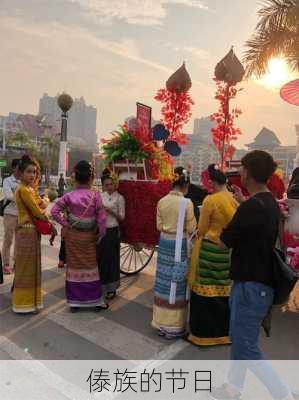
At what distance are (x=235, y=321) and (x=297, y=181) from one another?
2276mm

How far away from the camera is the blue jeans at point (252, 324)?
8.22 ft

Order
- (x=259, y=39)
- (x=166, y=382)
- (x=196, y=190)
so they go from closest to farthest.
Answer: (x=166, y=382)
(x=196, y=190)
(x=259, y=39)

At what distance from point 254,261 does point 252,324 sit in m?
0.43

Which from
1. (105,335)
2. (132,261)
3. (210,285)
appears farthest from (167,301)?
(132,261)

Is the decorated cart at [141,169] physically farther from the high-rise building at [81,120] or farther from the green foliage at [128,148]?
the high-rise building at [81,120]

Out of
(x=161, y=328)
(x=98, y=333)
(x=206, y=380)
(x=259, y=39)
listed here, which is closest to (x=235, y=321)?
(x=206, y=380)

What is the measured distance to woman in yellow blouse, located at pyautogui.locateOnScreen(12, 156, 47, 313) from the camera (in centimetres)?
422

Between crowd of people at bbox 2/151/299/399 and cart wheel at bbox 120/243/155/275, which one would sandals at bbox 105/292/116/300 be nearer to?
crowd of people at bbox 2/151/299/399

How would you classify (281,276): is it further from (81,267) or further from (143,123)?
(143,123)

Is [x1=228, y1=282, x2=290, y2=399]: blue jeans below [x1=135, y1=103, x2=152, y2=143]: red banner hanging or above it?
below

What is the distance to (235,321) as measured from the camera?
2574mm

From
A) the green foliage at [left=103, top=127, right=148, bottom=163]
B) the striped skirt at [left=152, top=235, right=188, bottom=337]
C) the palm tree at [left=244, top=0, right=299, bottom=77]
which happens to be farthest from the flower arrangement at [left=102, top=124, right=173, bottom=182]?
the palm tree at [left=244, top=0, right=299, bottom=77]

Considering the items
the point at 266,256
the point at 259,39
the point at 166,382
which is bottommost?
the point at 166,382

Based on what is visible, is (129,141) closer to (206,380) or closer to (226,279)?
(226,279)
